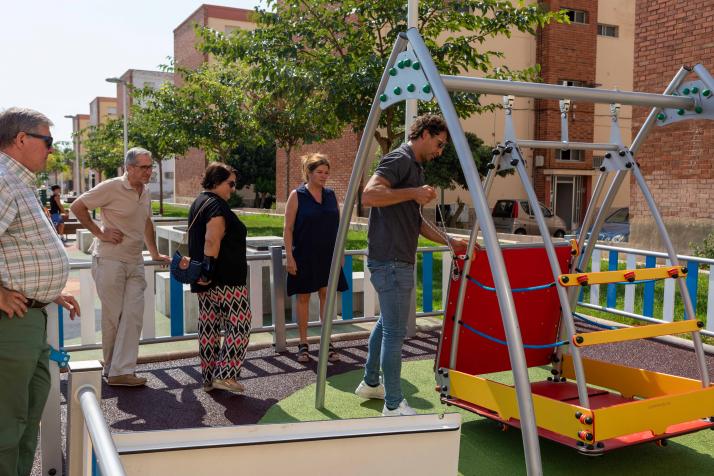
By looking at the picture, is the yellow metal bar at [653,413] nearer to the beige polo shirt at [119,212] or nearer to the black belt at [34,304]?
the black belt at [34,304]

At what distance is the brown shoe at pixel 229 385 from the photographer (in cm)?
545

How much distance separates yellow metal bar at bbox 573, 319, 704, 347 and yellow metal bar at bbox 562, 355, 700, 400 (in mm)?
463

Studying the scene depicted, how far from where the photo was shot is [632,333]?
3.76 meters

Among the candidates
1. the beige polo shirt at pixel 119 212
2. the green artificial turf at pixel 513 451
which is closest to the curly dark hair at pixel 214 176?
the beige polo shirt at pixel 119 212

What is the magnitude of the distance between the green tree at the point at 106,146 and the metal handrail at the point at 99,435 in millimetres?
40422

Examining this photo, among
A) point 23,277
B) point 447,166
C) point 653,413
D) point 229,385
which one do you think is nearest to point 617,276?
point 653,413

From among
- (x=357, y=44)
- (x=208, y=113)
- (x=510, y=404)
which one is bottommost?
(x=510, y=404)

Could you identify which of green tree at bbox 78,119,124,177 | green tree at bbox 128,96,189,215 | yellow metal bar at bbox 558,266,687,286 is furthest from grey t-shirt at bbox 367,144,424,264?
green tree at bbox 78,119,124,177

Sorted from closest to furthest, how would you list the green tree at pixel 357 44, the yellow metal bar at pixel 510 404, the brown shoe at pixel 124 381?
the yellow metal bar at pixel 510 404, the brown shoe at pixel 124 381, the green tree at pixel 357 44

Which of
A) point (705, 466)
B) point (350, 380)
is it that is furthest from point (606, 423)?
point (350, 380)

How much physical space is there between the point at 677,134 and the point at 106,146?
4093cm

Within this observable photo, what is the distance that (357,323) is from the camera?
26.2 ft

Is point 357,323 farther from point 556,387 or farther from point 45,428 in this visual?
point 45,428

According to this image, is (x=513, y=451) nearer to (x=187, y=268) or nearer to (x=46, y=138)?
(x=187, y=268)
